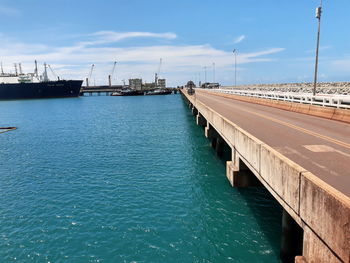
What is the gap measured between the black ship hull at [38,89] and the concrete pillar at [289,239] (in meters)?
182

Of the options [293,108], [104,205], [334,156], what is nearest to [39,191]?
[104,205]

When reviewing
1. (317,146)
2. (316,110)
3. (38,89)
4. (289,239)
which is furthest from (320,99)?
(38,89)

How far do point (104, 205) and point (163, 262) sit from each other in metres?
6.49

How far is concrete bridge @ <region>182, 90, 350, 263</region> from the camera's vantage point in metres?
5.43

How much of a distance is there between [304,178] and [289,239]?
4367mm

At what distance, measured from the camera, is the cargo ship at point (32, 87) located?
539ft

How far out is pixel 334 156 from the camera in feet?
33.9

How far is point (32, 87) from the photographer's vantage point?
167 meters

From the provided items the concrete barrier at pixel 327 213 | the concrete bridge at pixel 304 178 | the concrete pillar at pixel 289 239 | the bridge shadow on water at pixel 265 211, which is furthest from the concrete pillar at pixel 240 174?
the concrete barrier at pixel 327 213

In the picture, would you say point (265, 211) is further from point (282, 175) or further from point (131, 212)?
point (131, 212)

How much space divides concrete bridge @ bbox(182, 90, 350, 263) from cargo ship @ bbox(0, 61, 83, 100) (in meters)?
176

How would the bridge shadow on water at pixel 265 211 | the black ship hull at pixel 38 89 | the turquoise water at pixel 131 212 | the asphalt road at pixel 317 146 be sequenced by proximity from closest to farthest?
the asphalt road at pixel 317 146 → the turquoise water at pixel 131 212 → the bridge shadow on water at pixel 265 211 → the black ship hull at pixel 38 89

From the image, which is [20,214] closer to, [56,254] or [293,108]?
[56,254]

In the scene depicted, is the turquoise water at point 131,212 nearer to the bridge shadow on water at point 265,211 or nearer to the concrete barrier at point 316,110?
the bridge shadow on water at point 265,211
